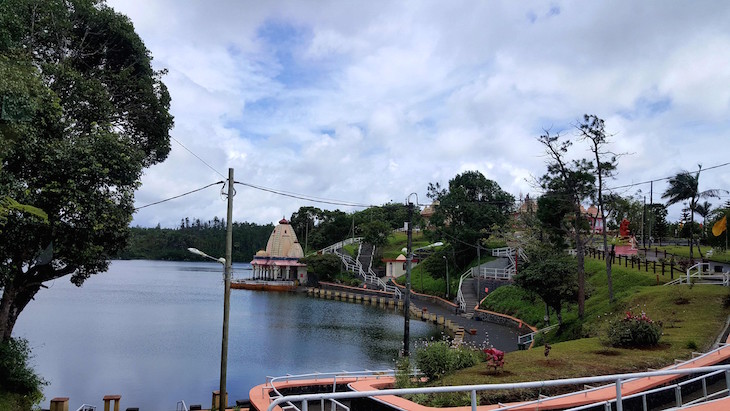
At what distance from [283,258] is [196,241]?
70.5 meters

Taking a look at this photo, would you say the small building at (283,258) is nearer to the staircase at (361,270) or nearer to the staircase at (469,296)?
the staircase at (361,270)

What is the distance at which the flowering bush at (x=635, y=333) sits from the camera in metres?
12.2

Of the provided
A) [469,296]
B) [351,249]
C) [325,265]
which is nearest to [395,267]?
[325,265]

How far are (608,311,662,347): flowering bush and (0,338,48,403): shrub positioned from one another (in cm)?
1466

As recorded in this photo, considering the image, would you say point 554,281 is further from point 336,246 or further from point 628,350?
point 336,246

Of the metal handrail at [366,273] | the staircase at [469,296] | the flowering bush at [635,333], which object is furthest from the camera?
the metal handrail at [366,273]

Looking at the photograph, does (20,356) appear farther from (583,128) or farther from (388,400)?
(583,128)

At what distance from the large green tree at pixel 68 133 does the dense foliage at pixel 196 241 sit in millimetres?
117254

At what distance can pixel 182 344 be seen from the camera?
26.4 metres

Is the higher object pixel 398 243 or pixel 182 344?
pixel 398 243

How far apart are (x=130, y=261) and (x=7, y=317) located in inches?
6603

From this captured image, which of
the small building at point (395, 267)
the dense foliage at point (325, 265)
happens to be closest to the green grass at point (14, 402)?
the small building at point (395, 267)

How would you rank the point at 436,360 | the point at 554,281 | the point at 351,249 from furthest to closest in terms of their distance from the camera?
the point at 351,249, the point at 554,281, the point at 436,360

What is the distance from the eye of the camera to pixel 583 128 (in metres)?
21.0
